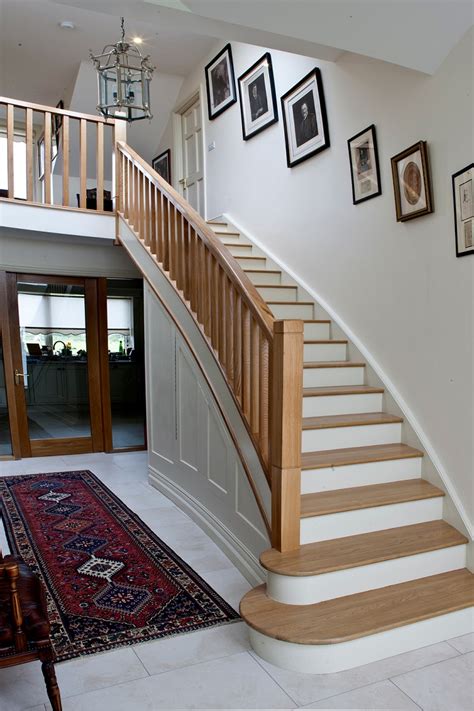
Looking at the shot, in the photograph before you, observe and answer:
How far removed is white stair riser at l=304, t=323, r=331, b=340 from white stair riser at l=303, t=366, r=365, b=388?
0.47m

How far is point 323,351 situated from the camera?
403cm

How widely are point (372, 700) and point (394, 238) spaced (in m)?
2.60

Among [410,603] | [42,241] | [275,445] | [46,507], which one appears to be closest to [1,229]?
[42,241]

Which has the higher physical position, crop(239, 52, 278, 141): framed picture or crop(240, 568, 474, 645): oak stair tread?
crop(239, 52, 278, 141): framed picture

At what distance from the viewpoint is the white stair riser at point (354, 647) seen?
2.21 metres

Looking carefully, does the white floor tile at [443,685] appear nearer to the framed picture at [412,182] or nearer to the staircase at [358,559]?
the staircase at [358,559]

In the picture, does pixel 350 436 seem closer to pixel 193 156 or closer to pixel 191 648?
pixel 191 648

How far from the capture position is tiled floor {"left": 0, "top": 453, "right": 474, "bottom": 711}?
2033 mm

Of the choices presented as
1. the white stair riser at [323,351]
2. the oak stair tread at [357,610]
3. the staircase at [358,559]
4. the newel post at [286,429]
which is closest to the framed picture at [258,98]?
the white stair riser at [323,351]

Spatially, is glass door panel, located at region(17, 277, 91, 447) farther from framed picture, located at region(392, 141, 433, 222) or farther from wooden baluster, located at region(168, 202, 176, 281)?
framed picture, located at region(392, 141, 433, 222)

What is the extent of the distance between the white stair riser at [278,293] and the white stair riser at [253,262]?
1.83 feet

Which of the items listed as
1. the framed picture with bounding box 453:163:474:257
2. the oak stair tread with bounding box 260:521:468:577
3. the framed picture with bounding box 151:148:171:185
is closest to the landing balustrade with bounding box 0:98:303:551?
the oak stair tread with bounding box 260:521:468:577

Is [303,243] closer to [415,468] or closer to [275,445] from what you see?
[415,468]

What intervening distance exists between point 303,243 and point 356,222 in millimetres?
792
